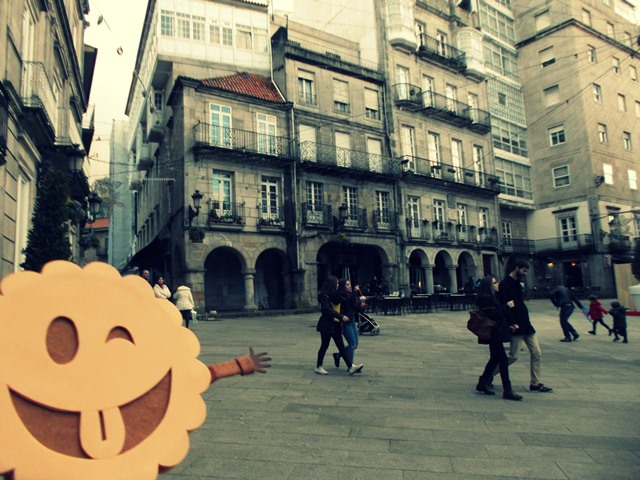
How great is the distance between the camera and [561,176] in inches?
1432

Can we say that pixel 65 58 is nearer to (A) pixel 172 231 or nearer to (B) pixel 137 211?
(A) pixel 172 231

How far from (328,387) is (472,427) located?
2.39 m

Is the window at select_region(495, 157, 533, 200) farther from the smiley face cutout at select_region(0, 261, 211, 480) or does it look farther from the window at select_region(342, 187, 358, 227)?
the smiley face cutout at select_region(0, 261, 211, 480)

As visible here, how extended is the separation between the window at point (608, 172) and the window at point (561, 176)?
8.61 ft

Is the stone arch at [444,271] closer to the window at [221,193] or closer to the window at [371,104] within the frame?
the window at [371,104]

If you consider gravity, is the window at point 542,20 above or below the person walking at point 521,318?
above

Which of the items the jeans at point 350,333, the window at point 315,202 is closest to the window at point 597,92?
the window at point 315,202

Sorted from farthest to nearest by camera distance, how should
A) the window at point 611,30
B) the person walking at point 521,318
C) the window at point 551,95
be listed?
the window at point 611,30 < the window at point 551,95 < the person walking at point 521,318

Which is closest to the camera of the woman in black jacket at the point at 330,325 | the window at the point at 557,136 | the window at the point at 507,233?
the woman in black jacket at the point at 330,325

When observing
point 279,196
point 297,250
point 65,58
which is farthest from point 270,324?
point 65,58

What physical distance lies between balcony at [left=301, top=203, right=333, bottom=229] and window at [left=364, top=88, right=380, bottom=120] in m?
6.66

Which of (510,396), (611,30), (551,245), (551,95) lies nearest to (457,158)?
(551,245)

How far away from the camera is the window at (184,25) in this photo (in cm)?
2255

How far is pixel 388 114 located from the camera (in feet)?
89.0
